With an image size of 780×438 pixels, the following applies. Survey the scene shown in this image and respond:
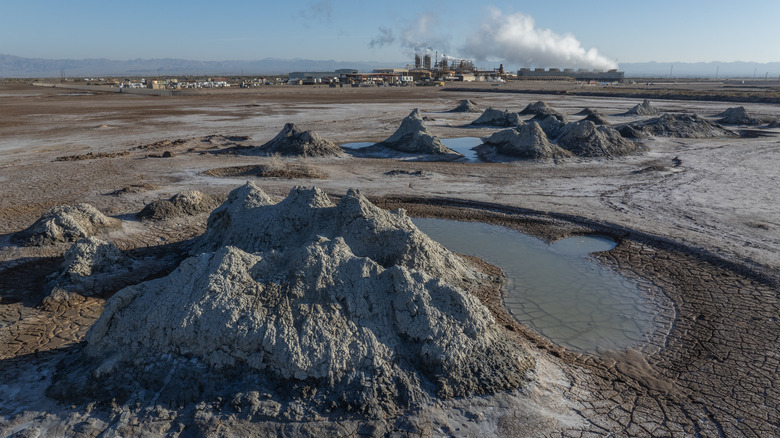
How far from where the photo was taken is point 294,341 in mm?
5234

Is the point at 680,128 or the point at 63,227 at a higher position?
the point at 680,128

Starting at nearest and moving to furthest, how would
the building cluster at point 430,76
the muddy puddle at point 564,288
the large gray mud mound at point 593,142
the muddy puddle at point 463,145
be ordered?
the muddy puddle at point 564,288
the large gray mud mound at point 593,142
the muddy puddle at point 463,145
the building cluster at point 430,76

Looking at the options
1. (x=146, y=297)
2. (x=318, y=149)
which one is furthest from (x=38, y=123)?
(x=146, y=297)

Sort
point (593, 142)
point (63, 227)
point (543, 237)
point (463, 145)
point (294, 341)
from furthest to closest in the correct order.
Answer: point (463, 145), point (593, 142), point (543, 237), point (63, 227), point (294, 341)

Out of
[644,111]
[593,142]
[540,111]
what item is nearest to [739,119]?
[644,111]

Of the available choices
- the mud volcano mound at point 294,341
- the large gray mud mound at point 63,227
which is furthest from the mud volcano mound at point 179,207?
the mud volcano mound at point 294,341

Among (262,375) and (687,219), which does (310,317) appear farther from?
(687,219)

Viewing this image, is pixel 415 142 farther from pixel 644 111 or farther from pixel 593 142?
pixel 644 111

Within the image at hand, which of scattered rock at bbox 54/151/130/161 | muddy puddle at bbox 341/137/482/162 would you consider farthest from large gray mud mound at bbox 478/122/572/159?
scattered rock at bbox 54/151/130/161

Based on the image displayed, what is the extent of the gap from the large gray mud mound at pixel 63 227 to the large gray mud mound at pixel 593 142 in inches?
684

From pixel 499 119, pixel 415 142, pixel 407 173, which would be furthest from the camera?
pixel 499 119

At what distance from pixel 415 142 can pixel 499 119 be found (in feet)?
35.8

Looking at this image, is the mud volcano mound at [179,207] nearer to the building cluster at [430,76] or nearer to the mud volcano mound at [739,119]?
the mud volcano mound at [739,119]

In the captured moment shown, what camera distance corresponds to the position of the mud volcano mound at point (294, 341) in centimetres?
507
